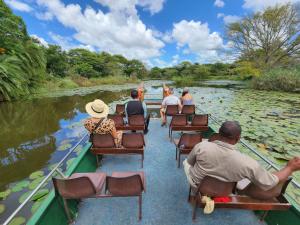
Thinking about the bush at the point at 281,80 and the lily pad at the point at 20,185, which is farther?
the bush at the point at 281,80

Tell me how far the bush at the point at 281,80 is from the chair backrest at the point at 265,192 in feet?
58.6

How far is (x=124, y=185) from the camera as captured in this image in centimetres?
188

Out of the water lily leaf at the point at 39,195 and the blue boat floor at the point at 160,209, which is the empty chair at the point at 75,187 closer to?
the blue boat floor at the point at 160,209

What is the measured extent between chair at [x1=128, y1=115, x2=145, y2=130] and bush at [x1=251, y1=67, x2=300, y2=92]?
1679 centimetres

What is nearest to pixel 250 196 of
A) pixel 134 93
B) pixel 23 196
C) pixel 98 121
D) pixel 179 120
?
pixel 98 121

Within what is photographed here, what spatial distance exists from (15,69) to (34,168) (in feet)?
35.6

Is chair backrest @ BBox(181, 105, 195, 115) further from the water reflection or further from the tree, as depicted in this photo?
the tree

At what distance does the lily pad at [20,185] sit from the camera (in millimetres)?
3412

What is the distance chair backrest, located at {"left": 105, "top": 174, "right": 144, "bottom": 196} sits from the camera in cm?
184

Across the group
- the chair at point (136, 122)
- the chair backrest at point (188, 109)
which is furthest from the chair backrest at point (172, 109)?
the chair at point (136, 122)

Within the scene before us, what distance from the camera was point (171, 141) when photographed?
4.50 metres

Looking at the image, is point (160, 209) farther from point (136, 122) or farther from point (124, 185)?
point (136, 122)

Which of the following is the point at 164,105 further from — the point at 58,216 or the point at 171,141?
the point at 58,216

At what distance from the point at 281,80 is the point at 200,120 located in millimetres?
16095
